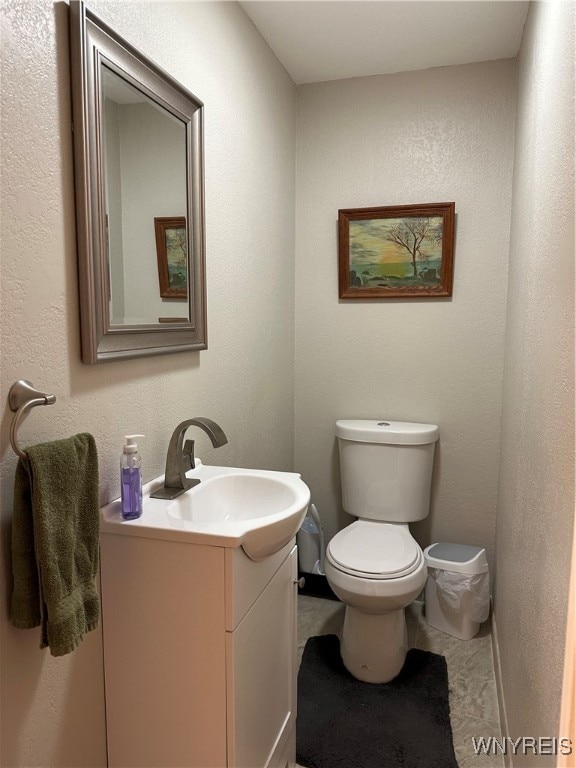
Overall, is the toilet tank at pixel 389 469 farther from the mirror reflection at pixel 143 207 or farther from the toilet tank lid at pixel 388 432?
the mirror reflection at pixel 143 207

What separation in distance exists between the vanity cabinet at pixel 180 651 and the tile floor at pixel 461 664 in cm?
85

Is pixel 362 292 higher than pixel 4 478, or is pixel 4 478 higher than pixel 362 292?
pixel 362 292

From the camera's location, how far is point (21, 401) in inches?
38.1

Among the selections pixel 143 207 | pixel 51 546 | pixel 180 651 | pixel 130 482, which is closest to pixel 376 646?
pixel 180 651

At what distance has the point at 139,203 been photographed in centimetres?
136

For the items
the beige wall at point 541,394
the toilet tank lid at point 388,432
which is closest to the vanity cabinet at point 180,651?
the beige wall at point 541,394

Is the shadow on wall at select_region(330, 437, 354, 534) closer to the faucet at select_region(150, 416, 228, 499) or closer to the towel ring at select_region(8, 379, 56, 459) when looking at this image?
the faucet at select_region(150, 416, 228, 499)

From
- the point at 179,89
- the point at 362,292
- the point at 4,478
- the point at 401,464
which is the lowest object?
the point at 401,464

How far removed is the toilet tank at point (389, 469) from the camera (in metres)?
2.36

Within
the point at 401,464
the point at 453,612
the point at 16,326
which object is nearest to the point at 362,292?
the point at 401,464

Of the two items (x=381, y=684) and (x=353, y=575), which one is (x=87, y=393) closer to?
(x=353, y=575)

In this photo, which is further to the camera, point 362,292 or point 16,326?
point 362,292

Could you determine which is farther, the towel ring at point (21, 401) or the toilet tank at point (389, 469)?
the toilet tank at point (389, 469)

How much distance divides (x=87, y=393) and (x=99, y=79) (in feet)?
2.23
